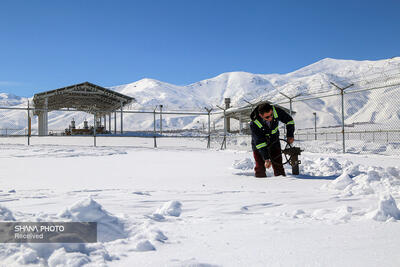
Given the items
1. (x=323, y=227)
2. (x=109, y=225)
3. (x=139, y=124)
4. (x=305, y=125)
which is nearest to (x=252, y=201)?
(x=323, y=227)

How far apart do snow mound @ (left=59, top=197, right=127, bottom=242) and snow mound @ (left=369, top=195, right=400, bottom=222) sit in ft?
6.26

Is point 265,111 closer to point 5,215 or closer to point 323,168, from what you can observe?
point 323,168

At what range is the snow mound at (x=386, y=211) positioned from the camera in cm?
245

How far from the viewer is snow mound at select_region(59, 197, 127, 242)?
2.03m

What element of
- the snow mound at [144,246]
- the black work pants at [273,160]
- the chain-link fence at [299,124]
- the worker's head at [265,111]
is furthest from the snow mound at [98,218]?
the chain-link fence at [299,124]

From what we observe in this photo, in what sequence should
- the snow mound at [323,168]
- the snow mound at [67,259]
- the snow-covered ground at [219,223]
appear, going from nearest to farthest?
the snow mound at [67,259] → the snow-covered ground at [219,223] → the snow mound at [323,168]

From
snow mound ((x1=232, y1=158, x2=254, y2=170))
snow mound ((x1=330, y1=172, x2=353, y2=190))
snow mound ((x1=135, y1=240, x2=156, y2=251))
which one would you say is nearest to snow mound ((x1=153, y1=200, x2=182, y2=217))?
snow mound ((x1=135, y1=240, x2=156, y2=251))

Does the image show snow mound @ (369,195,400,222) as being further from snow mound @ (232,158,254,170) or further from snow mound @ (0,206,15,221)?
snow mound @ (232,158,254,170)

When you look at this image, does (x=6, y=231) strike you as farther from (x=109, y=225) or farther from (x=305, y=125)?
(x=305, y=125)

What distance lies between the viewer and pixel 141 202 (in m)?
3.27

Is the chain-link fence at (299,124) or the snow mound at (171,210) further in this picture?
the chain-link fence at (299,124)

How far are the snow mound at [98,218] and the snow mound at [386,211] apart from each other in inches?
75.1

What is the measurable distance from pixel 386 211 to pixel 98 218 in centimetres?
218

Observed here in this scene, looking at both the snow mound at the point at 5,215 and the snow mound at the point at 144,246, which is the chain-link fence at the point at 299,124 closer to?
the snow mound at the point at 144,246
